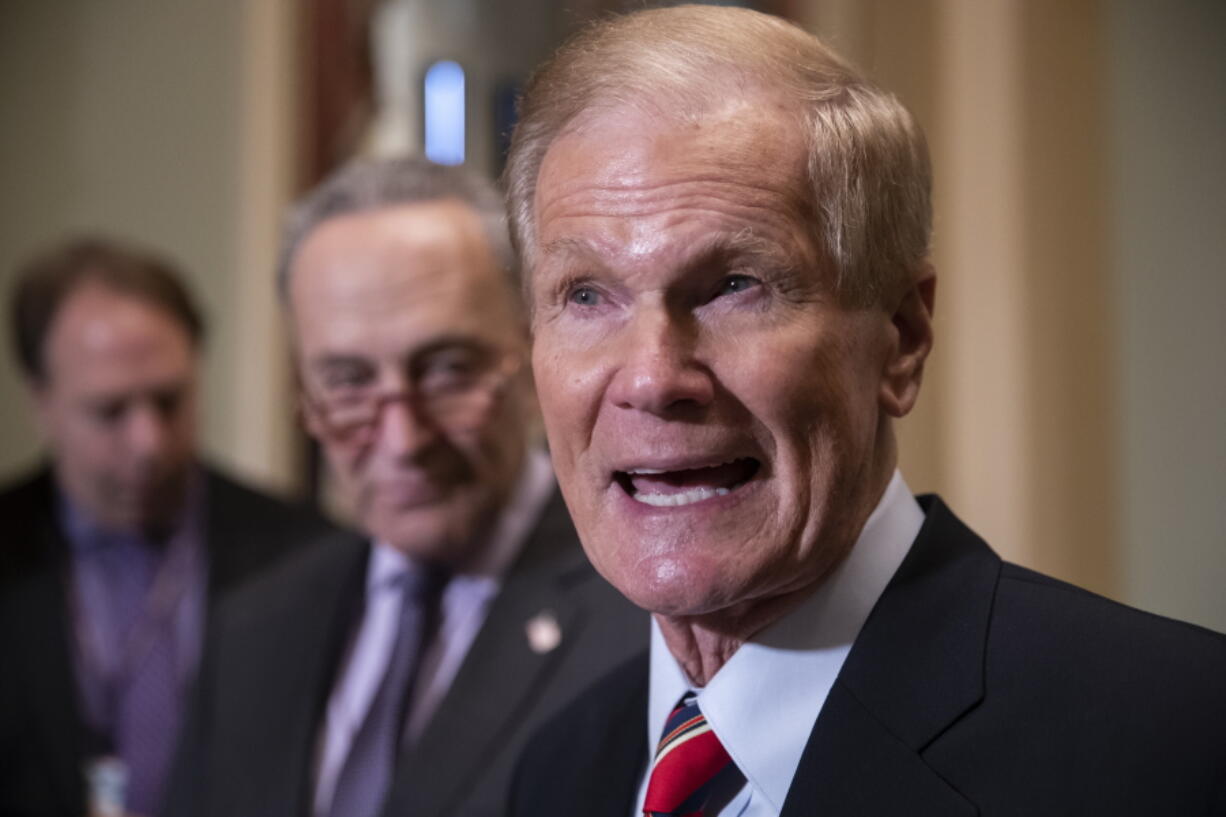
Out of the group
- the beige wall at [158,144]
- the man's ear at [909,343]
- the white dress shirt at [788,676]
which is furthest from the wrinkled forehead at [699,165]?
the beige wall at [158,144]

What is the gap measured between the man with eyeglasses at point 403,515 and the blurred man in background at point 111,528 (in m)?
0.87

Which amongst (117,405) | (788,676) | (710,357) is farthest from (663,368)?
(117,405)

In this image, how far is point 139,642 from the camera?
2.72 meters

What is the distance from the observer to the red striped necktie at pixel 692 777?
3.59 feet

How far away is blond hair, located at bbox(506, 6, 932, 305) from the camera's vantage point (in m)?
1.02

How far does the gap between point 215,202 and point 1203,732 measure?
3.65 metres

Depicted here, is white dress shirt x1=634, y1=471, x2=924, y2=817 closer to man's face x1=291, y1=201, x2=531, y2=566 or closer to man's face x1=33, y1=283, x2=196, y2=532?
man's face x1=291, y1=201, x2=531, y2=566

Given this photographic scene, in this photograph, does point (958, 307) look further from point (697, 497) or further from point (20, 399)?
point (20, 399)

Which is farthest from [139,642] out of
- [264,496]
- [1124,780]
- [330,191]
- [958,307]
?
[1124,780]

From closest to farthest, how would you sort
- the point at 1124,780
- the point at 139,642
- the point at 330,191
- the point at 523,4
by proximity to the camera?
the point at 1124,780, the point at 330,191, the point at 139,642, the point at 523,4

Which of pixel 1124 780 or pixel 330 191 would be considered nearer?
pixel 1124 780

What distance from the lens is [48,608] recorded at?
2.69m

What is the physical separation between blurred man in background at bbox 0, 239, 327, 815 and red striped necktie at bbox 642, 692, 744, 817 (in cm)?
172

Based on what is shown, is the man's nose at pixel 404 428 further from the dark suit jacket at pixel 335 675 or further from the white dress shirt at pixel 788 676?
the white dress shirt at pixel 788 676
